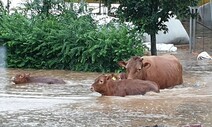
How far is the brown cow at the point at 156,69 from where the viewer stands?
13750 millimetres

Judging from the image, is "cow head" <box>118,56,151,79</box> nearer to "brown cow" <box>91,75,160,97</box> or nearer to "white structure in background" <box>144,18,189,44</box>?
"brown cow" <box>91,75,160,97</box>

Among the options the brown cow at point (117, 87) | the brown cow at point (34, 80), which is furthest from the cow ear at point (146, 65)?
the brown cow at point (34, 80)

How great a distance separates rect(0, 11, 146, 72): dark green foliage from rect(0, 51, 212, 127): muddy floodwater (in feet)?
10.4

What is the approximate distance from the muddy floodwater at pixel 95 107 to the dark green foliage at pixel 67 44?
3171 mm

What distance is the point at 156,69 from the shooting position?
14578 millimetres

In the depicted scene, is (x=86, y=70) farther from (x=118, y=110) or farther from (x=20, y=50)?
(x=118, y=110)

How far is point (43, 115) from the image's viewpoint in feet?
33.4

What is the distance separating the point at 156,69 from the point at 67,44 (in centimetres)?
494

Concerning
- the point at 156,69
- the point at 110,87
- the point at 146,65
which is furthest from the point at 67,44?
the point at 110,87

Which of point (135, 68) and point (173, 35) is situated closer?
point (135, 68)

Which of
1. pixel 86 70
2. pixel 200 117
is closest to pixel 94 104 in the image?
pixel 200 117

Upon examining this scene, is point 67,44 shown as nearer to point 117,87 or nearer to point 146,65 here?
point 146,65

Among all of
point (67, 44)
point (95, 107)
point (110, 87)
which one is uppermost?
point (67, 44)

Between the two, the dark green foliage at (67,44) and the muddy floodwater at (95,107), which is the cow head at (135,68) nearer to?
the muddy floodwater at (95,107)
